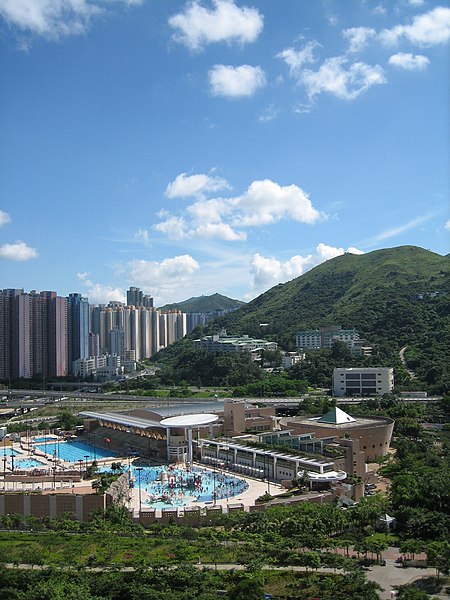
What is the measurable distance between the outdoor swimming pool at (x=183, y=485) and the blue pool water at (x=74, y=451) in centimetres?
402

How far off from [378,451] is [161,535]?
39.8 feet

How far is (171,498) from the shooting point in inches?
789

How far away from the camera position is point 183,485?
21781 mm

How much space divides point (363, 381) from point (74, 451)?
20.7m

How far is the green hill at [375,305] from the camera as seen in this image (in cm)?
5066

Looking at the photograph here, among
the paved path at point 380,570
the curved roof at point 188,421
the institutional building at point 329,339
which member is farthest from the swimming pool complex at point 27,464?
the institutional building at point 329,339

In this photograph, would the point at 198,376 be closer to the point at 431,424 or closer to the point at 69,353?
the point at 69,353

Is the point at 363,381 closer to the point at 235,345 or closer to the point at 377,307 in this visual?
the point at 377,307

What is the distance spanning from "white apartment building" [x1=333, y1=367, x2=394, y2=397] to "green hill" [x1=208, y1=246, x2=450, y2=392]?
3114mm

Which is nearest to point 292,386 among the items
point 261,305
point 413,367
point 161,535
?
point 413,367

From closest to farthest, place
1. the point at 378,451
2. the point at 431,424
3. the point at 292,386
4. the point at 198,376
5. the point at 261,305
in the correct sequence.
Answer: the point at 378,451
the point at 431,424
the point at 292,386
the point at 198,376
the point at 261,305

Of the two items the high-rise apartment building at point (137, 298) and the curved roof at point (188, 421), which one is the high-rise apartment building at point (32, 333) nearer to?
the curved roof at point (188, 421)

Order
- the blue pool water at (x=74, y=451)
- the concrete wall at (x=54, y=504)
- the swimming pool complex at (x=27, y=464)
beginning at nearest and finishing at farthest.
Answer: the concrete wall at (x=54, y=504), the swimming pool complex at (x=27, y=464), the blue pool water at (x=74, y=451)

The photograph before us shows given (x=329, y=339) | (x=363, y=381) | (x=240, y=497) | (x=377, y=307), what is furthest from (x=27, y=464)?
(x=377, y=307)
